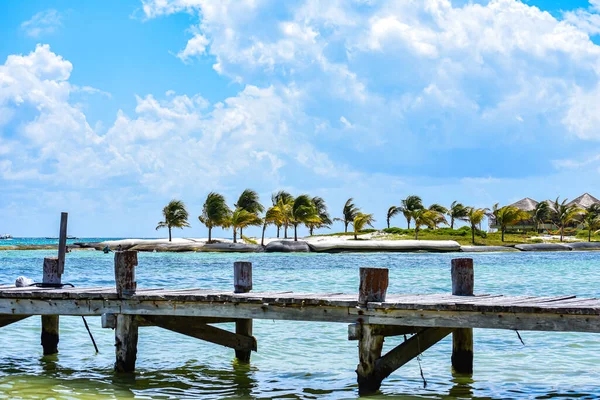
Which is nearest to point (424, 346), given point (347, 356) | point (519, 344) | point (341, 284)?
point (347, 356)

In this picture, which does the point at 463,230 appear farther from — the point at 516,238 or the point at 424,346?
the point at 424,346

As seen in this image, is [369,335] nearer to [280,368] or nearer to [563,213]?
[280,368]

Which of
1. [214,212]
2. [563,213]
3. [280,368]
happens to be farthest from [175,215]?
[280,368]

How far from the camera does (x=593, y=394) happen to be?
10711 millimetres

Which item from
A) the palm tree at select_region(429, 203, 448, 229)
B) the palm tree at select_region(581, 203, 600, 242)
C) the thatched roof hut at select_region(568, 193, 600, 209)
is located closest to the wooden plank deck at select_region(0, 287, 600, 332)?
the palm tree at select_region(429, 203, 448, 229)

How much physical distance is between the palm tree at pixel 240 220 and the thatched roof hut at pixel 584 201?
42.9 meters

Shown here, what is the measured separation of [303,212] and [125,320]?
6371cm

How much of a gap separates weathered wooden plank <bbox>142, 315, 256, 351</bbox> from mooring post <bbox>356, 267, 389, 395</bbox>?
276cm

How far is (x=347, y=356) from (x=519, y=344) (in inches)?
142

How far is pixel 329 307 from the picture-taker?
403 inches

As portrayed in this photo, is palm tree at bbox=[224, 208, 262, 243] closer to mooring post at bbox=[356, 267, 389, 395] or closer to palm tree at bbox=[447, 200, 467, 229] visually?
palm tree at bbox=[447, 200, 467, 229]

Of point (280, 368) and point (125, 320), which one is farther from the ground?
point (125, 320)

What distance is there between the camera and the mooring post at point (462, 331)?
1127 cm

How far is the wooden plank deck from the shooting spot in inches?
356
